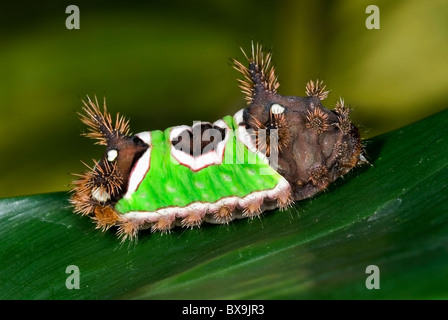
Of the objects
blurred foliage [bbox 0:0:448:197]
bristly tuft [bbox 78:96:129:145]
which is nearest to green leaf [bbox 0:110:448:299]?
bristly tuft [bbox 78:96:129:145]

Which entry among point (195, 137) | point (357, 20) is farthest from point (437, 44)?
point (195, 137)

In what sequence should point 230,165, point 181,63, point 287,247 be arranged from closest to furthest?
point 287,247
point 230,165
point 181,63

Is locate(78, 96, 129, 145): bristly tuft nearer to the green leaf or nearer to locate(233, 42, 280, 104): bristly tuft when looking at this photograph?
the green leaf

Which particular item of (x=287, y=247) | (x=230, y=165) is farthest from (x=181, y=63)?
(x=287, y=247)

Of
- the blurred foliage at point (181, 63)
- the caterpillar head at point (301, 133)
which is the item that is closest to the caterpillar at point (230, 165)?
the caterpillar head at point (301, 133)

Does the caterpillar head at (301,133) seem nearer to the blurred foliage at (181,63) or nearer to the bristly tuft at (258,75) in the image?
the bristly tuft at (258,75)

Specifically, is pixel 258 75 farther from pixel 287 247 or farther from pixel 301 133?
pixel 287 247
